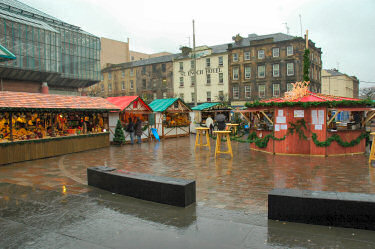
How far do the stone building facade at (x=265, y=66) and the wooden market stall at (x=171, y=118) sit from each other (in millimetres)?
17797

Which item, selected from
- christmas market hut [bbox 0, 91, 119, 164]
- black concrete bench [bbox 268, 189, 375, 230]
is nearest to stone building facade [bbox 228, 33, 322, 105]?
christmas market hut [bbox 0, 91, 119, 164]

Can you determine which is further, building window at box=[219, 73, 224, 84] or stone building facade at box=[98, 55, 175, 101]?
stone building facade at box=[98, 55, 175, 101]

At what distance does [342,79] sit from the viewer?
5297 cm

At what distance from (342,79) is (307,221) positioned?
184ft

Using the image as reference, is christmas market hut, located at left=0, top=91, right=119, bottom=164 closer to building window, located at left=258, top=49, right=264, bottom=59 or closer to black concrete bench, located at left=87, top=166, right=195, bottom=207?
black concrete bench, located at left=87, top=166, right=195, bottom=207

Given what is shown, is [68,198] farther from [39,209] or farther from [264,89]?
[264,89]

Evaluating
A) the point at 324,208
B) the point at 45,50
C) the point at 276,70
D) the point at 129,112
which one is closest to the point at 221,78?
the point at 276,70

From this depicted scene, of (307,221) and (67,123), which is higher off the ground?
(67,123)

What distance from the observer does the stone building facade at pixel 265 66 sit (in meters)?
38.4

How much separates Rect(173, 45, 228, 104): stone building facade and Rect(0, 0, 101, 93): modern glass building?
13258mm

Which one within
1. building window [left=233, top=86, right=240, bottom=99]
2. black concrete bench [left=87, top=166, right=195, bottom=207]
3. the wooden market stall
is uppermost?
building window [left=233, top=86, right=240, bottom=99]

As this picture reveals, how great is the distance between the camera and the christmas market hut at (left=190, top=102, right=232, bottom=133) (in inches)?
1131

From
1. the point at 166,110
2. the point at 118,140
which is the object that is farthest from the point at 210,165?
the point at 166,110

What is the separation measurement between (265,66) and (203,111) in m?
15.9
